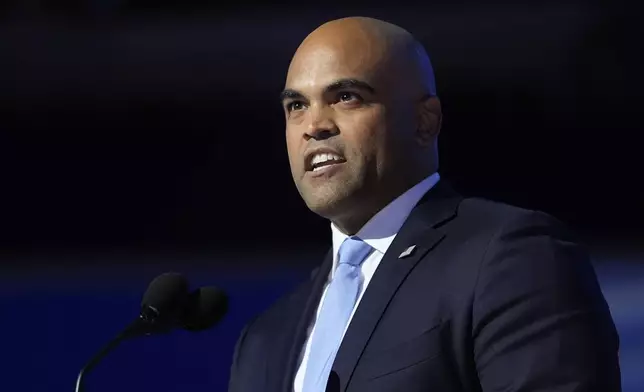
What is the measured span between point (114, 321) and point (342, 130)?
127cm

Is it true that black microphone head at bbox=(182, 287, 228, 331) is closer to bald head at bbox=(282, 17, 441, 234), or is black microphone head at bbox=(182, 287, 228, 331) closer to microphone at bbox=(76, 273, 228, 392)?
microphone at bbox=(76, 273, 228, 392)

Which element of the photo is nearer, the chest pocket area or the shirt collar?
the chest pocket area

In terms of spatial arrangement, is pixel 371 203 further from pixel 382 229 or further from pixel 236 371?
pixel 236 371

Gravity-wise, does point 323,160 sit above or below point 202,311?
above

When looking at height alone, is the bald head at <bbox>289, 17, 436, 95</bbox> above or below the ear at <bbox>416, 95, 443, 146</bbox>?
above

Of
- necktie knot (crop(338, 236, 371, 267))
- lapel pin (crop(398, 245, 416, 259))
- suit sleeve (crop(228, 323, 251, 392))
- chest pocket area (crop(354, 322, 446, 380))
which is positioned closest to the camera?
chest pocket area (crop(354, 322, 446, 380))

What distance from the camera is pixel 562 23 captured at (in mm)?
2539

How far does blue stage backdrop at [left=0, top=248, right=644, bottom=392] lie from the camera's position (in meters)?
2.68

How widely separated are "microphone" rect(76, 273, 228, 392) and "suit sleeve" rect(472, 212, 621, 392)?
0.45m

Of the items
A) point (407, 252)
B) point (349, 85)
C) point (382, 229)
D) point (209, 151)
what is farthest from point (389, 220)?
point (209, 151)

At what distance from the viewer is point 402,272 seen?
5.32 ft

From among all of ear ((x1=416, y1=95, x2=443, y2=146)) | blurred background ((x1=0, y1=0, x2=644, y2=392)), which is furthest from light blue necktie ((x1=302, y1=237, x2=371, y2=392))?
blurred background ((x1=0, y1=0, x2=644, y2=392))

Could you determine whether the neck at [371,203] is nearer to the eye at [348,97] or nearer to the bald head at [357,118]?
the bald head at [357,118]

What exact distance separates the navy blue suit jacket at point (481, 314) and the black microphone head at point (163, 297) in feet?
0.90
